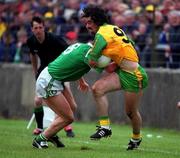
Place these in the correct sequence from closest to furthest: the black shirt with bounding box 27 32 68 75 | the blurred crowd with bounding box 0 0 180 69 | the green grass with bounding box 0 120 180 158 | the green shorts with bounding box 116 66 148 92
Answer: the green grass with bounding box 0 120 180 158, the green shorts with bounding box 116 66 148 92, the black shirt with bounding box 27 32 68 75, the blurred crowd with bounding box 0 0 180 69

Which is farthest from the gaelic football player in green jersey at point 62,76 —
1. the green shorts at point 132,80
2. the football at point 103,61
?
the green shorts at point 132,80

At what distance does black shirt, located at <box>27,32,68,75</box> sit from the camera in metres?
15.3

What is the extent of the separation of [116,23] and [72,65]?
8.11 metres

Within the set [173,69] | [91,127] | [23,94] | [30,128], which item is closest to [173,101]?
[173,69]

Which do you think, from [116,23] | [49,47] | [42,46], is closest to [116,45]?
[49,47]

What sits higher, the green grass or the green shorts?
the green shorts

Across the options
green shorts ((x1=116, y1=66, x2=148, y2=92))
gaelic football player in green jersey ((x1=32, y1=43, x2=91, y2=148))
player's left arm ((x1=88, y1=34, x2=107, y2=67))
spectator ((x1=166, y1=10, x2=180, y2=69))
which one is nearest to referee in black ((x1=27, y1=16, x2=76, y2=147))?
gaelic football player in green jersey ((x1=32, y1=43, x2=91, y2=148))

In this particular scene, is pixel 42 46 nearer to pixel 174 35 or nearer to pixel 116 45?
pixel 116 45

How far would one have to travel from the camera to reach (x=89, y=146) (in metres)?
13.4

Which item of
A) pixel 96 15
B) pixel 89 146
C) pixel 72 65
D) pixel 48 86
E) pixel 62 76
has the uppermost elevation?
pixel 96 15

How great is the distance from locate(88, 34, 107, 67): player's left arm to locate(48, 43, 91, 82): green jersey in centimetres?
24

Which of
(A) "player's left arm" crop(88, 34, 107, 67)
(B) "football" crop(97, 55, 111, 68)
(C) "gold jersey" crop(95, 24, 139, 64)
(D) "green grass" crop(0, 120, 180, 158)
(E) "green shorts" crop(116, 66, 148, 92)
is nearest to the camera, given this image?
(D) "green grass" crop(0, 120, 180, 158)

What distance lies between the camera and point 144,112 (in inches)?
768

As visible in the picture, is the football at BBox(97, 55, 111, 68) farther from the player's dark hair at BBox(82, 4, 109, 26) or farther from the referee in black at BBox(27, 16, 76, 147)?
the referee in black at BBox(27, 16, 76, 147)
